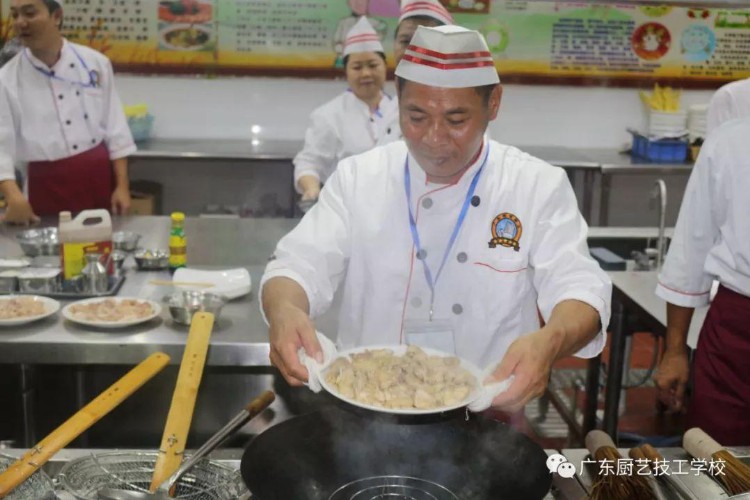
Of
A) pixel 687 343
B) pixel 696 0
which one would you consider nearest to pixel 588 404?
pixel 687 343

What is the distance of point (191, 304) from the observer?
102 inches

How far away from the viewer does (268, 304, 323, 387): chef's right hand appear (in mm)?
1546

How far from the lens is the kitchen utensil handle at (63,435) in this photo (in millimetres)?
1372

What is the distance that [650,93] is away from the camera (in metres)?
6.17

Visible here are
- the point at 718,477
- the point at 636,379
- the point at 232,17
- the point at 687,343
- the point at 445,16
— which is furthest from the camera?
the point at 232,17

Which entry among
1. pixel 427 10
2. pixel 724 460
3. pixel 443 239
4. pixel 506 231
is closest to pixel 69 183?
pixel 427 10

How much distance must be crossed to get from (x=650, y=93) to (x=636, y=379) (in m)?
2.58

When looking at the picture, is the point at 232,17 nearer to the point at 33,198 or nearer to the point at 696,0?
the point at 33,198

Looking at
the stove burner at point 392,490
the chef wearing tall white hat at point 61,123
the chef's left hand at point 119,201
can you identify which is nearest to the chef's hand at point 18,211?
the chef wearing tall white hat at point 61,123

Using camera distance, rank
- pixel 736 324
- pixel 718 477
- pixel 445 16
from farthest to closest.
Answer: pixel 445 16, pixel 736 324, pixel 718 477

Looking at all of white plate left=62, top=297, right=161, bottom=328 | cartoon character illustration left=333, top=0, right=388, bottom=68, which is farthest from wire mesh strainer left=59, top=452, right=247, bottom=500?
cartoon character illustration left=333, top=0, right=388, bottom=68

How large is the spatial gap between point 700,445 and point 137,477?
1.03 meters

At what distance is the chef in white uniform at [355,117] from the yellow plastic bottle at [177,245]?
100 cm

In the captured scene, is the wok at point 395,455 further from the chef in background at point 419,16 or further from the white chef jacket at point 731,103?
the chef in background at point 419,16
